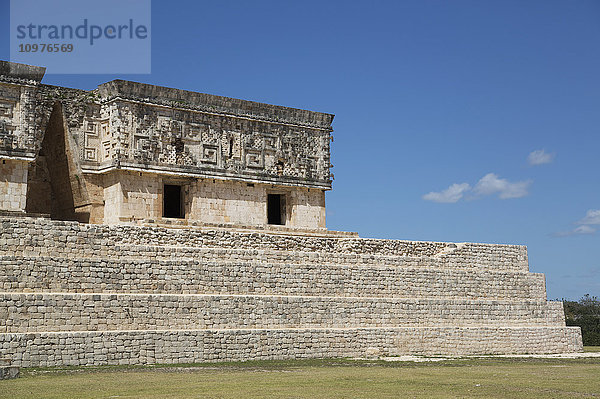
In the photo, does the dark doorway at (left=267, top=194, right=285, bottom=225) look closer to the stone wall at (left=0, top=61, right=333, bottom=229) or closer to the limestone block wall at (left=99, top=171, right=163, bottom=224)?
the stone wall at (left=0, top=61, right=333, bottom=229)

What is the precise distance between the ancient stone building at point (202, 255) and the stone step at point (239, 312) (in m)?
0.04

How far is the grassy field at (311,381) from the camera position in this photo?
10.9 meters

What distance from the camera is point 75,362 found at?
51.1 feet

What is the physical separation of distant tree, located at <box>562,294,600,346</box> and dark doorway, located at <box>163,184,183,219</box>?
15497 mm

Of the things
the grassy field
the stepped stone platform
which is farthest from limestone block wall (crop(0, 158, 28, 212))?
the grassy field

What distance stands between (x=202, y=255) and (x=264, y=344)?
2.75 metres

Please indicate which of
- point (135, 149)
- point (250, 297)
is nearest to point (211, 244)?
point (250, 297)

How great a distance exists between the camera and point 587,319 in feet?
104

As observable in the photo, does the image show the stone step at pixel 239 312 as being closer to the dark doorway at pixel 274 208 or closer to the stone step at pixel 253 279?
the stone step at pixel 253 279

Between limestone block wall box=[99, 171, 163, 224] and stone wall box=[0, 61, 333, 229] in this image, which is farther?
limestone block wall box=[99, 171, 163, 224]

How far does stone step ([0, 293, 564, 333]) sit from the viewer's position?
52.0 feet

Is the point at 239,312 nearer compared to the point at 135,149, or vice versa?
the point at 239,312

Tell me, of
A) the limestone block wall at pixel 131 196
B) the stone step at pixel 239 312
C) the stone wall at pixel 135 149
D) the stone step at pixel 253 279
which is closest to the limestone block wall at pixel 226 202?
the stone wall at pixel 135 149

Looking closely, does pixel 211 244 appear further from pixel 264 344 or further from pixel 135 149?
pixel 135 149
